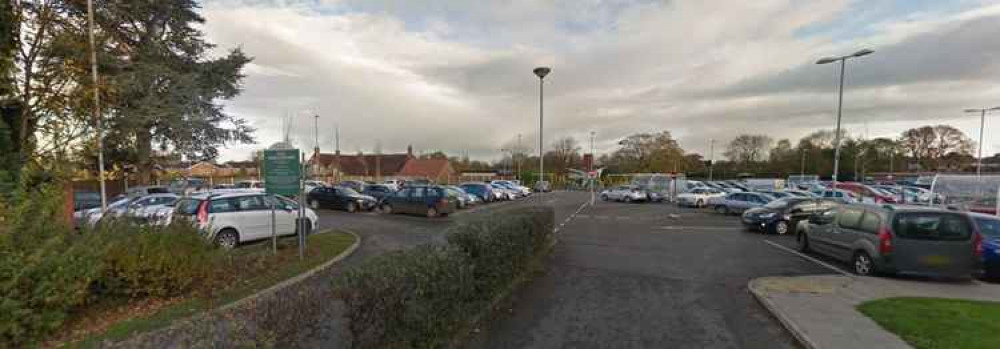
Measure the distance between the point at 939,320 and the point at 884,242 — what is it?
2.81 metres

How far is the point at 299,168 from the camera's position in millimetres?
8641

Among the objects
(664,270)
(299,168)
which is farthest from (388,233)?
(664,270)

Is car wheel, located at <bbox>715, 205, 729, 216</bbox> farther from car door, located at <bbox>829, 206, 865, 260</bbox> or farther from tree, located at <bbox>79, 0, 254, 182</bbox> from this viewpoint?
tree, located at <bbox>79, 0, 254, 182</bbox>

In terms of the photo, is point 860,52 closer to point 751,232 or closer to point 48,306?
point 751,232

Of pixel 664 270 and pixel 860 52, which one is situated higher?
pixel 860 52

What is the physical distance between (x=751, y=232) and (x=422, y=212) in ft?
44.1

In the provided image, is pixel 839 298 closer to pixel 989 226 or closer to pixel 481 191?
pixel 989 226

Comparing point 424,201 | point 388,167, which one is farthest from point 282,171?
point 388,167

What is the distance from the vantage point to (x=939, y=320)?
15.9 ft

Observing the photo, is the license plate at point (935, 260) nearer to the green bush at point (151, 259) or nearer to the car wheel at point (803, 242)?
the car wheel at point (803, 242)

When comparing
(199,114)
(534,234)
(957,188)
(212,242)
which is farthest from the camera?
(199,114)

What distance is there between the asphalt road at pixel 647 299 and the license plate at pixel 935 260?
1512 millimetres

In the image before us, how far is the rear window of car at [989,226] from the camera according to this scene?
779cm

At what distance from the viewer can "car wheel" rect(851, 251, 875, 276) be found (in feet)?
24.3
